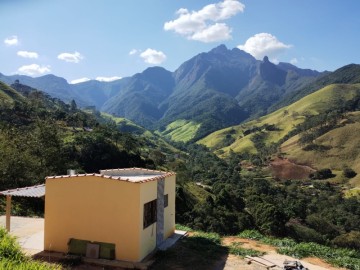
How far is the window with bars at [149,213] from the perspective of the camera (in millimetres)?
14398

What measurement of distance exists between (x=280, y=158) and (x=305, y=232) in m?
82.2

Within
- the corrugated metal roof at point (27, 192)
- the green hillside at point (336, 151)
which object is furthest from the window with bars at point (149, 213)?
the green hillside at point (336, 151)

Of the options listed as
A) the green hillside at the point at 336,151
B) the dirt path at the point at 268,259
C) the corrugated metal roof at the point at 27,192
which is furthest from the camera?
the green hillside at the point at 336,151

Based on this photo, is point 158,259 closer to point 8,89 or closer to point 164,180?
point 164,180

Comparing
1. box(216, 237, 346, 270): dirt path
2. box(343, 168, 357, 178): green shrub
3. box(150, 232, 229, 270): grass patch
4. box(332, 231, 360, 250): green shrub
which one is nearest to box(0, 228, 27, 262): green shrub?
box(150, 232, 229, 270): grass patch

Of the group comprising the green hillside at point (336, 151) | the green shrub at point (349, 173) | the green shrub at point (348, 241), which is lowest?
the green shrub at point (348, 241)

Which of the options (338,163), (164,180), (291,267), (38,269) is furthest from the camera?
(338,163)

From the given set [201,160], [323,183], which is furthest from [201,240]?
[201,160]

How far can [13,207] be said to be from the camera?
22.0m

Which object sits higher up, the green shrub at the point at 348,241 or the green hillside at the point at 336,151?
the green hillside at the point at 336,151

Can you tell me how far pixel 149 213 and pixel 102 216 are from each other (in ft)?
6.03

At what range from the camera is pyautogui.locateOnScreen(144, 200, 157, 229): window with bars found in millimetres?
14398

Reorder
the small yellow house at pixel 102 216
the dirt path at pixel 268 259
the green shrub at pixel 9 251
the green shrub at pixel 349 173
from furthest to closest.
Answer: the green shrub at pixel 349 173 < the dirt path at pixel 268 259 < the small yellow house at pixel 102 216 < the green shrub at pixel 9 251

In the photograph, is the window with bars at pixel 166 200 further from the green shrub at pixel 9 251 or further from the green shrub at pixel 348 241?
the green shrub at pixel 348 241
